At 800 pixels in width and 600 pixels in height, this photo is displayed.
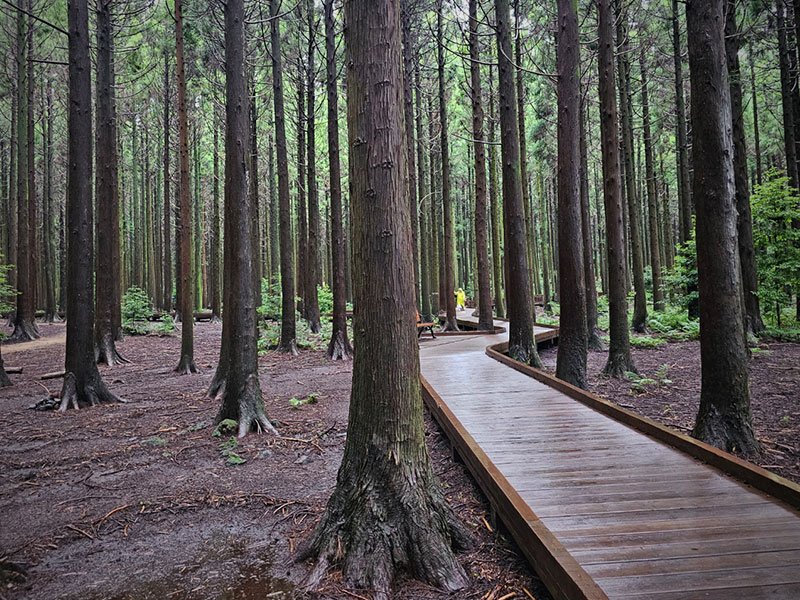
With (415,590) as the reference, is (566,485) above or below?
above

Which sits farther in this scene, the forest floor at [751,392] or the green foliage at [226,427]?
the green foliage at [226,427]

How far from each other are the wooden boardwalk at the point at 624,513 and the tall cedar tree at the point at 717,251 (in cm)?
79

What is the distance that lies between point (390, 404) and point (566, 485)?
5.13ft

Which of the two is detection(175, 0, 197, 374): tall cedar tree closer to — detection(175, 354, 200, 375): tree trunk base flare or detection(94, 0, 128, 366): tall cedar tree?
detection(175, 354, 200, 375): tree trunk base flare

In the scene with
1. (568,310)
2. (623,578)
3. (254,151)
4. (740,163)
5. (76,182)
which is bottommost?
(623,578)

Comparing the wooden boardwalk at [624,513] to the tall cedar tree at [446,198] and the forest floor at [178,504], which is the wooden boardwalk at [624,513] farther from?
the tall cedar tree at [446,198]

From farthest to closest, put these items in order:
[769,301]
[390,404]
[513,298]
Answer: [769,301] → [513,298] → [390,404]

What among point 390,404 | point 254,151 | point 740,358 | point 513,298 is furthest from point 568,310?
point 254,151

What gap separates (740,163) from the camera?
11117mm

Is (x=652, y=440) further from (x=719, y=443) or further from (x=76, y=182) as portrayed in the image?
(x=76, y=182)

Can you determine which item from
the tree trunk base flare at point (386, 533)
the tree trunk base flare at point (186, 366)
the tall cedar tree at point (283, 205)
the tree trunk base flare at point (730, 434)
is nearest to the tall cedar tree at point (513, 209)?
the tree trunk base flare at point (730, 434)

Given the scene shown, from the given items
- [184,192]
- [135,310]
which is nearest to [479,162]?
[184,192]

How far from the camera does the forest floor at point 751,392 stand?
497 cm

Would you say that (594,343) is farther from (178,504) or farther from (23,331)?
(23,331)
